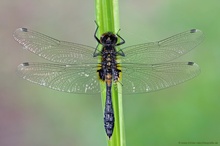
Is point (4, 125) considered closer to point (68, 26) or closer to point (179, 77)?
point (68, 26)

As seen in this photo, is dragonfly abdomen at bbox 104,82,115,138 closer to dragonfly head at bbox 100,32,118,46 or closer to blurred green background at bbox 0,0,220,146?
dragonfly head at bbox 100,32,118,46

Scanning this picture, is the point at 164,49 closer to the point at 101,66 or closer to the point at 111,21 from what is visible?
the point at 101,66

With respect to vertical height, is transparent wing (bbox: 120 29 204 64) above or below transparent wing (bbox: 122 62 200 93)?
above

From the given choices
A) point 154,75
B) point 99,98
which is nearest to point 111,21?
point 154,75

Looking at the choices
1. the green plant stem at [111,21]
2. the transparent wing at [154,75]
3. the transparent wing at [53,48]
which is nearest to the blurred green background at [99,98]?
the transparent wing at [154,75]

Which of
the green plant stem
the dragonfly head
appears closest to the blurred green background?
the dragonfly head
